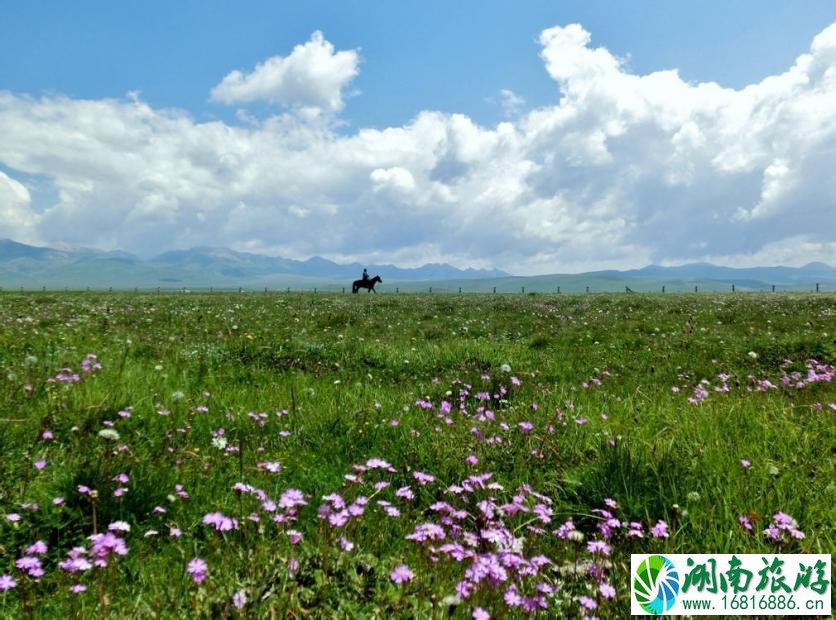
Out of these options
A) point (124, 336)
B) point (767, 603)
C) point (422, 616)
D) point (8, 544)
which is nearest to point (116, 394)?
point (8, 544)

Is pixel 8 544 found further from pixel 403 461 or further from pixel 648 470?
pixel 648 470

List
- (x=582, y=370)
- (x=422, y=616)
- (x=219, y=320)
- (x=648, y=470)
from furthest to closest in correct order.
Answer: (x=219, y=320) < (x=582, y=370) < (x=648, y=470) < (x=422, y=616)

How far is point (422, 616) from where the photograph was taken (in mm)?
2389

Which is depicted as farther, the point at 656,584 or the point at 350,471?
the point at 350,471

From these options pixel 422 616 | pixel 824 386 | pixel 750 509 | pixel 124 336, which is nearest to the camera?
pixel 422 616

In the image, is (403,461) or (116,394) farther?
(116,394)

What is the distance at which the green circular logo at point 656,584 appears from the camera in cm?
265

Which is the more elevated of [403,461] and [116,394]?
[116,394]

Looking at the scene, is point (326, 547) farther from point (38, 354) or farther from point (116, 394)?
point (38, 354)

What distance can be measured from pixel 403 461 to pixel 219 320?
14127 millimetres

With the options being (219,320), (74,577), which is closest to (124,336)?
(219,320)

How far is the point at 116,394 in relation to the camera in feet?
17.6

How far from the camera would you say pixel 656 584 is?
2.74 m

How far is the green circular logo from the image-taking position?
2648mm
